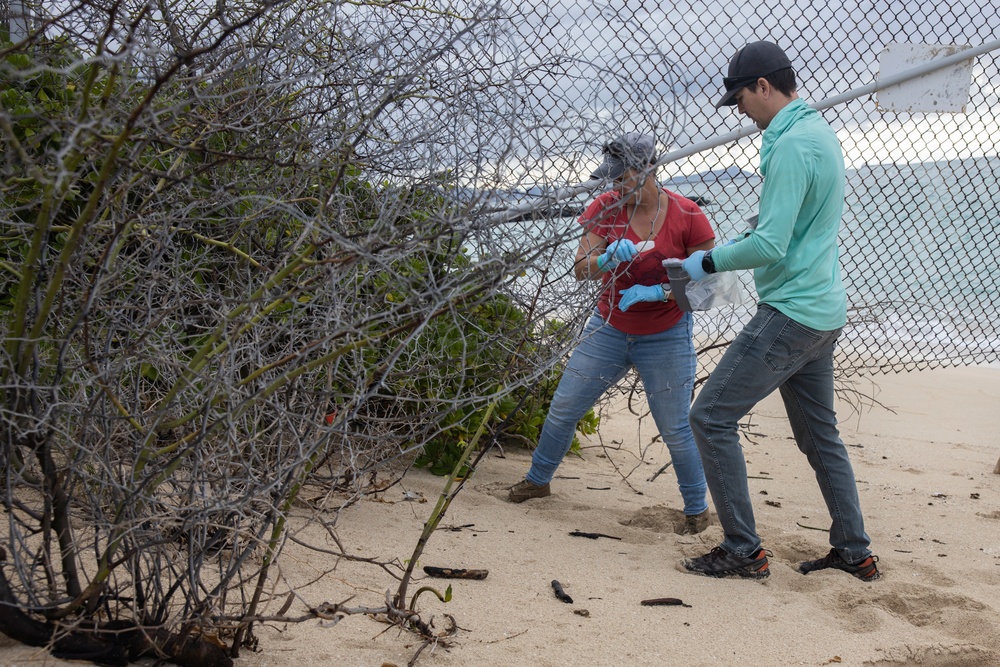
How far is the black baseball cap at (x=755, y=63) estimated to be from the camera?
11.2 feet

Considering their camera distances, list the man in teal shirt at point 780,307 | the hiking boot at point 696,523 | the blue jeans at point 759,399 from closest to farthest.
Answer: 1. the man in teal shirt at point 780,307
2. the blue jeans at point 759,399
3. the hiking boot at point 696,523

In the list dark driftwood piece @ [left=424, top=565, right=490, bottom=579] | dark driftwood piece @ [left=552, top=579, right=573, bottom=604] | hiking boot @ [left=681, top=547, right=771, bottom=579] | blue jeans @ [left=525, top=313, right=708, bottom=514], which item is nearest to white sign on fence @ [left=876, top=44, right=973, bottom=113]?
blue jeans @ [left=525, top=313, right=708, bottom=514]

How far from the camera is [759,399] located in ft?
11.4

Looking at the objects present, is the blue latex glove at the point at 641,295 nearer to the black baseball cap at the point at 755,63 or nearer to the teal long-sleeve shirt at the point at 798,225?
the teal long-sleeve shirt at the point at 798,225

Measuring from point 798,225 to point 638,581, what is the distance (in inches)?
57.9

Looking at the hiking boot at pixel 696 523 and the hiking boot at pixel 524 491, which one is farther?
the hiking boot at pixel 524 491

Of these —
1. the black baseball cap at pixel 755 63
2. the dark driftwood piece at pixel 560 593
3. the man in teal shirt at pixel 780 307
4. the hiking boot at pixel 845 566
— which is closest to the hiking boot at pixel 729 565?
the man in teal shirt at pixel 780 307

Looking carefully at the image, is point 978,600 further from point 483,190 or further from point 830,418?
point 483,190

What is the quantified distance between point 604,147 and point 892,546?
106 inches

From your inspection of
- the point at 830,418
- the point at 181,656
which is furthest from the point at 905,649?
the point at 181,656

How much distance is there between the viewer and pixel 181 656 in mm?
2273

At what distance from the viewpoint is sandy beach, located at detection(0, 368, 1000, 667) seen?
278 centimetres

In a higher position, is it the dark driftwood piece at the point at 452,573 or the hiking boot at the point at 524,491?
the hiking boot at the point at 524,491

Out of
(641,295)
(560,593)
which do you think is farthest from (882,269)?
(560,593)
